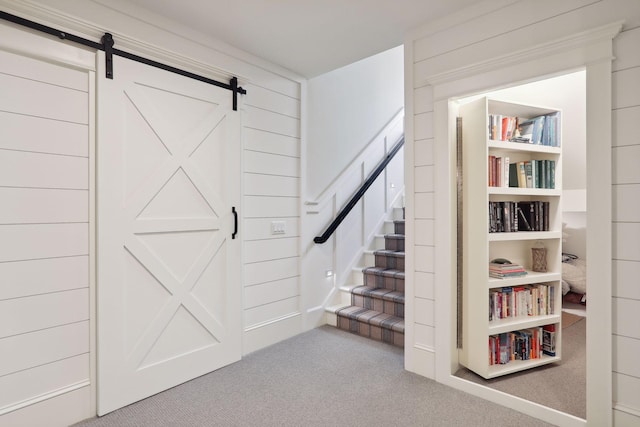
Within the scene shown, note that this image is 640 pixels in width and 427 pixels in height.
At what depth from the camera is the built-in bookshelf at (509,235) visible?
2.34 metres

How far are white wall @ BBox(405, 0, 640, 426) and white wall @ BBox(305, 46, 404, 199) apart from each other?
1158 millimetres

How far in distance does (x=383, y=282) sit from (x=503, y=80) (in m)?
2.11

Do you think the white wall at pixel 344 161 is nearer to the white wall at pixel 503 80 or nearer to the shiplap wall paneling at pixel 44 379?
the white wall at pixel 503 80

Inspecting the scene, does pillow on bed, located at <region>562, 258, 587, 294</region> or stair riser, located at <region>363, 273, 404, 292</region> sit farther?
pillow on bed, located at <region>562, 258, 587, 294</region>

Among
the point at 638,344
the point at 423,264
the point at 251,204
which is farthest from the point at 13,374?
the point at 638,344

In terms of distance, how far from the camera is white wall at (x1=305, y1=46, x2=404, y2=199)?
347 cm

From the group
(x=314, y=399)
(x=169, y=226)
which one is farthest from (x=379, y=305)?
(x=169, y=226)

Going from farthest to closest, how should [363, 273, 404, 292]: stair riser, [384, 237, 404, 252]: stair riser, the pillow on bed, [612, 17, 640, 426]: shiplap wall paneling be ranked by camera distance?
1. the pillow on bed
2. [384, 237, 404, 252]: stair riser
3. [363, 273, 404, 292]: stair riser
4. [612, 17, 640, 426]: shiplap wall paneling

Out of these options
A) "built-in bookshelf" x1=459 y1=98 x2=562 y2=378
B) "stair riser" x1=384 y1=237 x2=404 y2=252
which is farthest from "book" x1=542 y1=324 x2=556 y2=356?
"stair riser" x1=384 y1=237 x2=404 y2=252

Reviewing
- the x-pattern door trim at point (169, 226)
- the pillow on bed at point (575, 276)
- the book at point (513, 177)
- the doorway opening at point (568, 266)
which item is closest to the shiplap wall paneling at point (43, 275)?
the x-pattern door trim at point (169, 226)

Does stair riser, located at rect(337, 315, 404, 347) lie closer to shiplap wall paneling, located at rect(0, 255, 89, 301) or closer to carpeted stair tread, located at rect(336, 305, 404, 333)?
carpeted stair tread, located at rect(336, 305, 404, 333)

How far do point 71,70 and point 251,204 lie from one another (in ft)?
4.70

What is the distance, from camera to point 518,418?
196cm

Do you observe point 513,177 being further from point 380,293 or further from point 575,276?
point 575,276
